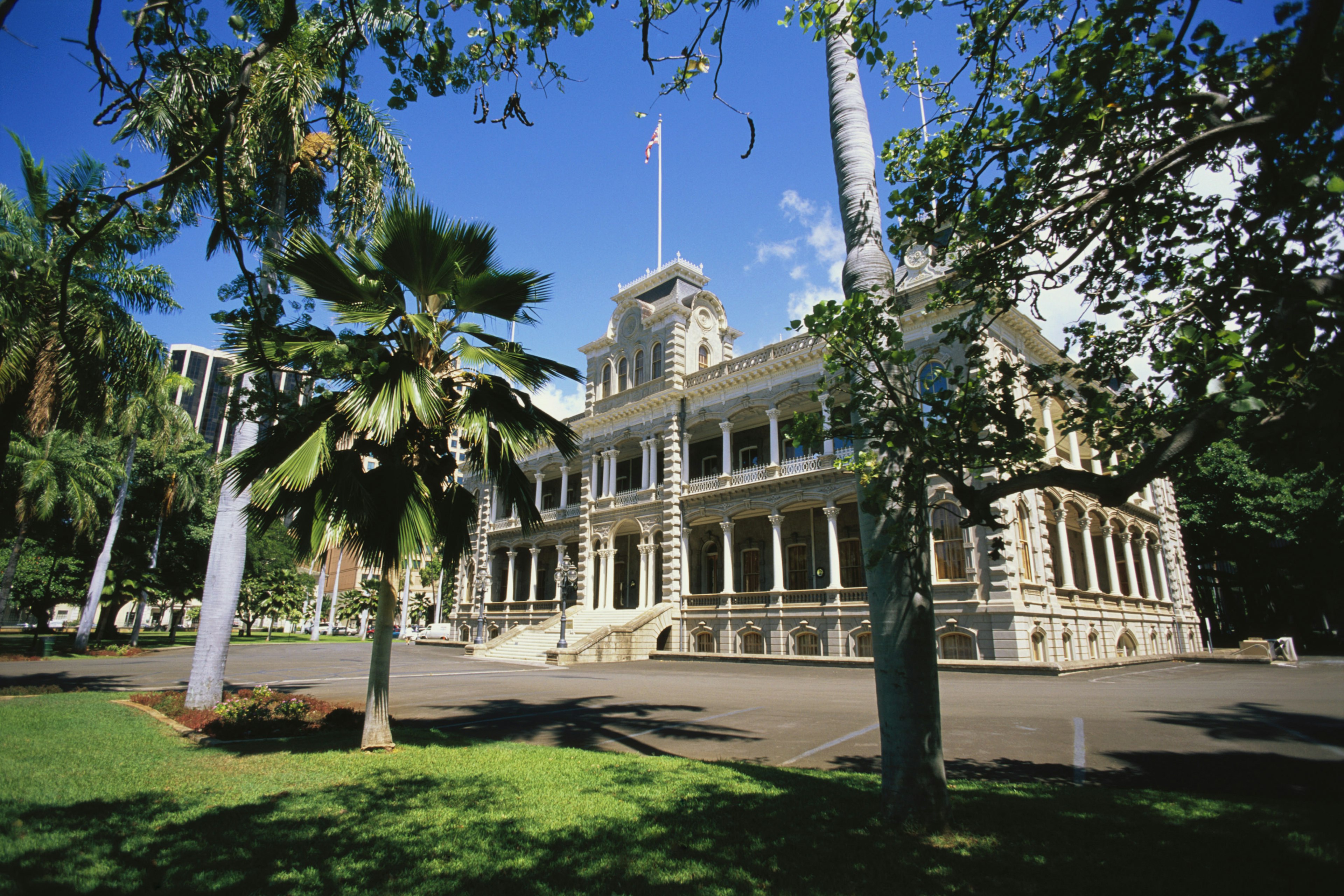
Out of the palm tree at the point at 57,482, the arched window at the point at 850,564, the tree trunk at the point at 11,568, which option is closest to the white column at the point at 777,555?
the arched window at the point at 850,564

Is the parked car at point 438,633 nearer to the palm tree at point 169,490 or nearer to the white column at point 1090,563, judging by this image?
the palm tree at point 169,490

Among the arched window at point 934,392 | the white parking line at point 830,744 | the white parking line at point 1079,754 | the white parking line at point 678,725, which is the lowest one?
the white parking line at point 678,725

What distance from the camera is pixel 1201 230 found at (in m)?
5.20

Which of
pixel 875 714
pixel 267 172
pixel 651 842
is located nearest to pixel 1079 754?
pixel 875 714

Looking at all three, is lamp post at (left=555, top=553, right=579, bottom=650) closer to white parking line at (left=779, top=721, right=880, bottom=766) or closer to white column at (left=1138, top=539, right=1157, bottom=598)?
white parking line at (left=779, top=721, right=880, bottom=766)

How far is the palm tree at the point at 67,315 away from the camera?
10102mm

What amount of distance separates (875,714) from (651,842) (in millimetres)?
7141

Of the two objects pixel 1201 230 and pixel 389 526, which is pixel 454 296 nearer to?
pixel 389 526

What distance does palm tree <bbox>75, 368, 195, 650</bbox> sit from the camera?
25.7 meters

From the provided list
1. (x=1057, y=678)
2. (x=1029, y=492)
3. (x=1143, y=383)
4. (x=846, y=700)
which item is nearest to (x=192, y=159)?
(x=1143, y=383)

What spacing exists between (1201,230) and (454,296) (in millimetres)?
7569

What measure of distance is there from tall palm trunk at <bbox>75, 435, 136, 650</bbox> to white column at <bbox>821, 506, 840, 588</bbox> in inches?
1123

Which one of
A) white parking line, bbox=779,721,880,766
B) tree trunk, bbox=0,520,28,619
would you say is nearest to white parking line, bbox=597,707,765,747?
white parking line, bbox=779,721,880,766

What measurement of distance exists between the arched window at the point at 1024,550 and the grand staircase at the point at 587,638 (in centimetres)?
1413
